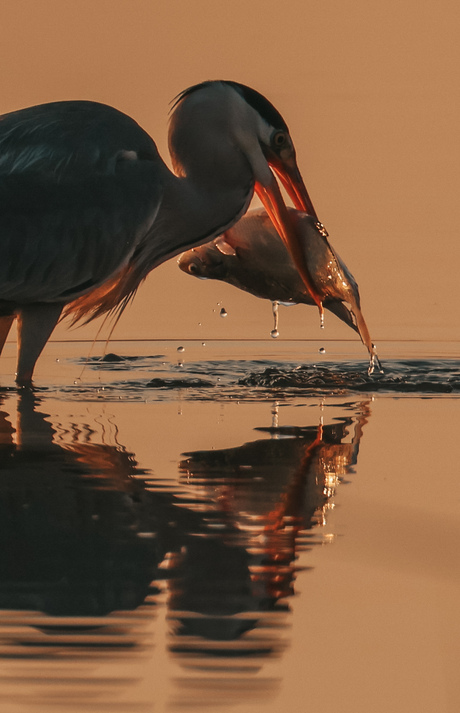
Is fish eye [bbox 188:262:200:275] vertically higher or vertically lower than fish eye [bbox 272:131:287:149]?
lower

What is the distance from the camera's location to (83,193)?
674cm

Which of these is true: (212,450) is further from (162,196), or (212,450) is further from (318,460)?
(162,196)

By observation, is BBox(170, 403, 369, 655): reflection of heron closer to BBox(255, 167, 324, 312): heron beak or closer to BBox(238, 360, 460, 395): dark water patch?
BBox(238, 360, 460, 395): dark water patch

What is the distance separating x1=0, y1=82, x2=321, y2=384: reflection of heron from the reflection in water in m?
1.75

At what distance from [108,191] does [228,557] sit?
3.75 metres

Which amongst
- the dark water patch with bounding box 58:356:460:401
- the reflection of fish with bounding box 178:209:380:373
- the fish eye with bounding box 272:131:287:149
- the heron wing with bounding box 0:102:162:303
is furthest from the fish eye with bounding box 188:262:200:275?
the heron wing with bounding box 0:102:162:303

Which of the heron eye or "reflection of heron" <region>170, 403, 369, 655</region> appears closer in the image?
"reflection of heron" <region>170, 403, 369, 655</region>

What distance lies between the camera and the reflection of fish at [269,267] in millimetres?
7480

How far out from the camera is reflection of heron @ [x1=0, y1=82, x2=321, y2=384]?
6738 millimetres

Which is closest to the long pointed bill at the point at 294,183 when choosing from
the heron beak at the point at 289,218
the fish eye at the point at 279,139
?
the heron beak at the point at 289,218

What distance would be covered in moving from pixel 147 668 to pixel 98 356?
701 cm

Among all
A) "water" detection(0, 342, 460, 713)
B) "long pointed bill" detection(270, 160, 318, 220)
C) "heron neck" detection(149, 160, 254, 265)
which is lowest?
"water" detection(0, 342, 460, 713)

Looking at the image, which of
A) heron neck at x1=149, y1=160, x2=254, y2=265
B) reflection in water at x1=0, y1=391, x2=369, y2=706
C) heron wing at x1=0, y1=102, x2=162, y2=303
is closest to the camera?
reflection in water at x1=0, y1=391, x2=369, y2=706

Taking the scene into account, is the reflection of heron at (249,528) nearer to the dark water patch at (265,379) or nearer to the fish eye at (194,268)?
the dark water patch at (265,379)
